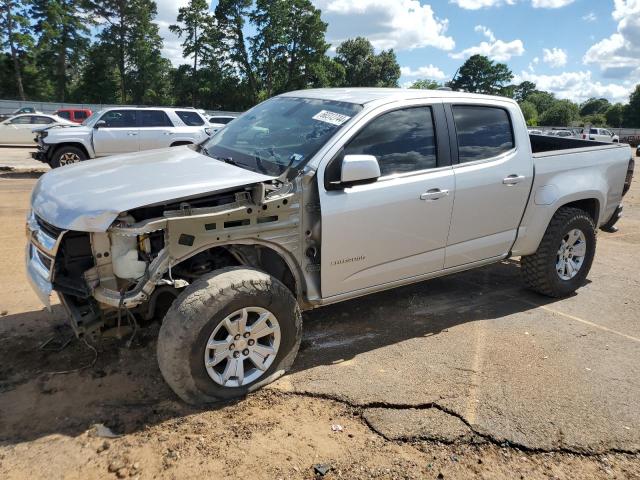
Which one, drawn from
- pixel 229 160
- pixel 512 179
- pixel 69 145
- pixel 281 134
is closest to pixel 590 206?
pixel 512 179

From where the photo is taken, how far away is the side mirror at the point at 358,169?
→ 3.45 m

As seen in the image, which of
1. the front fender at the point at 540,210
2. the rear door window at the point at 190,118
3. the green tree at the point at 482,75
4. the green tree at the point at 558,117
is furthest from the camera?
the green tree at the point at 482,75

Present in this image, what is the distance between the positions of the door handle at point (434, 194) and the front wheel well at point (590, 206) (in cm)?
197

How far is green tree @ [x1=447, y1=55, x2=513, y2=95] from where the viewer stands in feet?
284

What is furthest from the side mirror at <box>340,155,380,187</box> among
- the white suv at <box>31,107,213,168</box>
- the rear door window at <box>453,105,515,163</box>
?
the white suv at <box>31,107,213,168</box>

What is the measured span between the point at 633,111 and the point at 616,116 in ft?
13.8

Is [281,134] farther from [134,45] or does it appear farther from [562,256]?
[134,45]

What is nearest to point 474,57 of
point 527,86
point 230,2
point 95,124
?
point 527,86

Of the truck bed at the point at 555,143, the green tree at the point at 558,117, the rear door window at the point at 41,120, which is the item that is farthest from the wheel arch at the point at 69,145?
the green tree at the point at 558,117

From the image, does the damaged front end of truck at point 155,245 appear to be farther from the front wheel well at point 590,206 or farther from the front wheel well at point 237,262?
the front wheel well at point 590,206

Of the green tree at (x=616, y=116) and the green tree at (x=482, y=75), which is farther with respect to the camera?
the green tree at (x=482, y=75)

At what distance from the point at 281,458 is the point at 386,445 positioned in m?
0.61

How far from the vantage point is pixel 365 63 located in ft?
221

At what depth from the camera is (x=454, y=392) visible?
11.5ft
